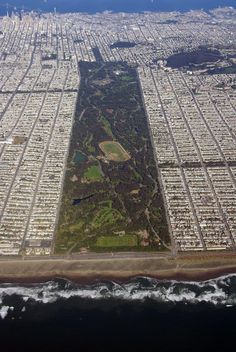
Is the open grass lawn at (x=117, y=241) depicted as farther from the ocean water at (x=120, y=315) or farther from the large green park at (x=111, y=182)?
the ocean water at (x=120, y=315)

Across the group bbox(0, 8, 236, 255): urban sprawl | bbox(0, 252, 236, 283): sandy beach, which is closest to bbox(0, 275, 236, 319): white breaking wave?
bbox(0, 252, 236, 283): sandy beach

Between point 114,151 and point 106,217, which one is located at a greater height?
point 106,217

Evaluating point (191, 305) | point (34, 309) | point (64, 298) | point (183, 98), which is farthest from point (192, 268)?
point (183, 98)

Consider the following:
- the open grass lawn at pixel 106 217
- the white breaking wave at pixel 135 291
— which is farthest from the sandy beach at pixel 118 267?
the open grass lawn at pixel 106 217

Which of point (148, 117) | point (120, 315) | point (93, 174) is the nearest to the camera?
point (120, 315)

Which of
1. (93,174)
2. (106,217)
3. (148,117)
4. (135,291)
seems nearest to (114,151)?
(93,174)

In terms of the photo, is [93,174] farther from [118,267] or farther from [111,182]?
[118,267]

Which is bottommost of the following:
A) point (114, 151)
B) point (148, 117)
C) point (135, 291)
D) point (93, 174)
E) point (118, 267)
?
point (148, 117)

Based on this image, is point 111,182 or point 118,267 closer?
point 118,267
